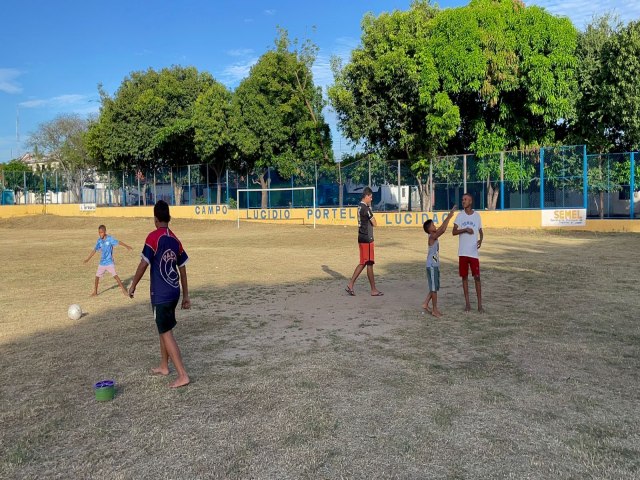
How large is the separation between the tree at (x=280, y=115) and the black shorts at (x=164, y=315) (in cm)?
2923

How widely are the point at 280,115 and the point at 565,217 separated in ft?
60.4

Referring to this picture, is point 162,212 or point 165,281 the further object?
point 162,212

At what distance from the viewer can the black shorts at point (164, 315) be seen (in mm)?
4867

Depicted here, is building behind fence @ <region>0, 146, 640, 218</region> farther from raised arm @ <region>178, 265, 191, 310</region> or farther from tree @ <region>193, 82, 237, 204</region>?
raised arm @ <region>178, 265, 191, 310</region>

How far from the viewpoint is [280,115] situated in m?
34.7

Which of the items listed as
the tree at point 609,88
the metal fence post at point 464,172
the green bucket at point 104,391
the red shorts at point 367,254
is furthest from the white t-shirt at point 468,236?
the tree at point 609,88

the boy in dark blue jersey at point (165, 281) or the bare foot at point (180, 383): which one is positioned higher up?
the boy in dark blue jersey at point (165, 281)

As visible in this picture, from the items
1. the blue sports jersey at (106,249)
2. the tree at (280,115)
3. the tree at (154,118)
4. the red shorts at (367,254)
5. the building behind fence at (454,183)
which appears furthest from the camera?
the tree at (154,118)

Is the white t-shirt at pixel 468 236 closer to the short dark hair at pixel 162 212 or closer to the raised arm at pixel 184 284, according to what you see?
the raised arm at pixel 184 284

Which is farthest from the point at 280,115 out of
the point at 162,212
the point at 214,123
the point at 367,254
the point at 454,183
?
the point at 162,212

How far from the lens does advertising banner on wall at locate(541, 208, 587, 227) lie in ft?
78.1

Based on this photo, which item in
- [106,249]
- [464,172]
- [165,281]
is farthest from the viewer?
[464,172]

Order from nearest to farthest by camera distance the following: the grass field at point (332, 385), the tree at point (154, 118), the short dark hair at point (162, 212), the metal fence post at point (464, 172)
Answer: the grass field at point (332, 385), the short dark hair at point (162, 212), the metal fence post at point (464, 172), the tree at point (154, 118)

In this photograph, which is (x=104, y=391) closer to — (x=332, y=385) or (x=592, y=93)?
(x=332, y=385)
